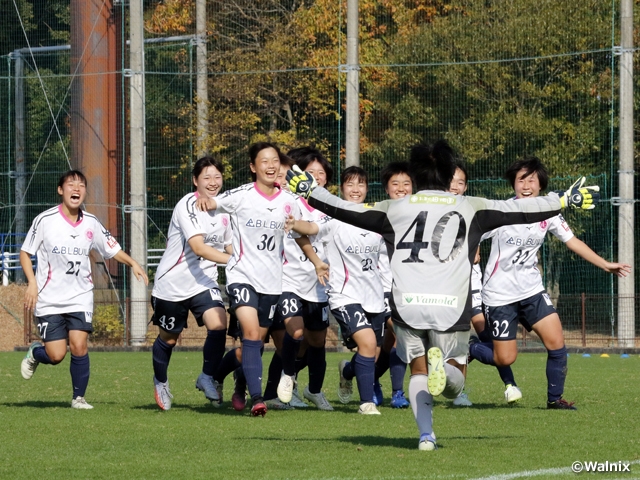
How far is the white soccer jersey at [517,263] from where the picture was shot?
9930 mm

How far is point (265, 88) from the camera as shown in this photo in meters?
26.0

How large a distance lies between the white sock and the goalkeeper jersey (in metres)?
0.38

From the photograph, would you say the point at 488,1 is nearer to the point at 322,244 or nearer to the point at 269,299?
the point at 322,244

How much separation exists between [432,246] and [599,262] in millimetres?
2639

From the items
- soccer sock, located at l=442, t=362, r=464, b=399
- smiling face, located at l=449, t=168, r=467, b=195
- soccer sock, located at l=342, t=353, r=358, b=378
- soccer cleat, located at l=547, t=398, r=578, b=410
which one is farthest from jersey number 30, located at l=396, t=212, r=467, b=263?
smiling face, located at l=449, t=168, r=467, b=195

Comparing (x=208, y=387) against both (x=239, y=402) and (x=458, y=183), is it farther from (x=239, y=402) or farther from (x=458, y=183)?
(x=458, y=183)

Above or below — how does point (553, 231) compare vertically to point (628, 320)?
above

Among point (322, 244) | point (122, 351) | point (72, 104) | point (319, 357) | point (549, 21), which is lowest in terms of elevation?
point (122, 351)

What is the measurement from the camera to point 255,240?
9.22 meters

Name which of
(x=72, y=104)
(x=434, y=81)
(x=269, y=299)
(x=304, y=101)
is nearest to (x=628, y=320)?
(x=434, y=81)

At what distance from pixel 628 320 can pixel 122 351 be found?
9.74m

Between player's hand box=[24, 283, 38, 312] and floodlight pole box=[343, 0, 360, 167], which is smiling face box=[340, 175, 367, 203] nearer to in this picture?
player's hand box=[24, 283, 38, 312]

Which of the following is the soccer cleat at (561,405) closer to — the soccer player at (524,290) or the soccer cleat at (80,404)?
the soccer player at (524,290)

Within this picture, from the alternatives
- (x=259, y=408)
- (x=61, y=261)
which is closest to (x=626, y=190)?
(x=61, y=261)
